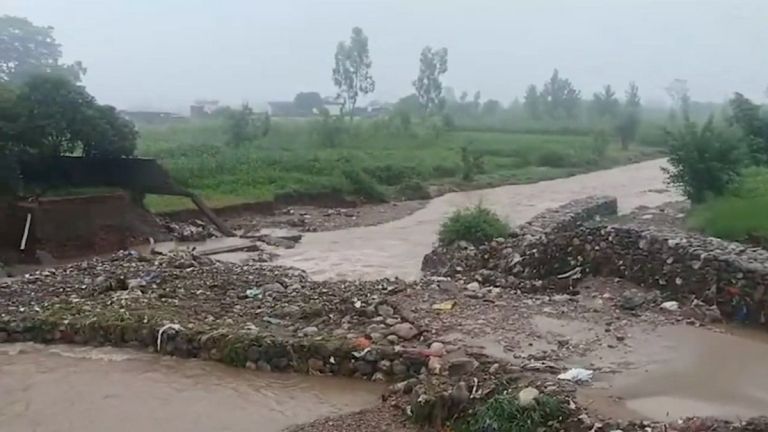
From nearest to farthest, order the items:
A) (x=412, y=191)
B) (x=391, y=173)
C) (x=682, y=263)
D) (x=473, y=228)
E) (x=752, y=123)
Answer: (x=682, y=263) < (x=473, y=228) < (x=752, y=123) < (x=412, y=191) < (x=391, y=173)

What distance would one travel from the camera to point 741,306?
30.2ft

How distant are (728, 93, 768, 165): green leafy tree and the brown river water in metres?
15.0

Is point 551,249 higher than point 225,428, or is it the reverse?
point 551,249

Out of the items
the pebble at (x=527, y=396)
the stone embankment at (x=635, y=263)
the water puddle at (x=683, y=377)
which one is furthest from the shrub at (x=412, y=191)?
the pebble at (x=527, y=396)

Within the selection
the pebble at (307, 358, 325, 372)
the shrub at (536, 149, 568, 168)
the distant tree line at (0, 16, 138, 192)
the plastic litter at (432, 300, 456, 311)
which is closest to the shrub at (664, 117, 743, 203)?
the plastic litter at (432, 300, 456, 311)

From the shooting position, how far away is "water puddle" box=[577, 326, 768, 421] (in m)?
6.73

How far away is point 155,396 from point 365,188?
18.6m

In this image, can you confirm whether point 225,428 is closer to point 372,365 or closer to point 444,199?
point 372,365

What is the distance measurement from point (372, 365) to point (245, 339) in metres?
1.54

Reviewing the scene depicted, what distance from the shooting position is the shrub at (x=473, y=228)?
14.6 metres

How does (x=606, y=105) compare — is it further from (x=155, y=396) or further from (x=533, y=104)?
(x=155, y=396)

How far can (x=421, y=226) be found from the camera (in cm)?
2155

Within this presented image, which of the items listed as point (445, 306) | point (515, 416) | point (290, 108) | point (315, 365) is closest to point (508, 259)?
point (445, 306)

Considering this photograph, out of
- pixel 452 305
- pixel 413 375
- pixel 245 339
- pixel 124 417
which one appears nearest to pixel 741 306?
pixel 452 305
